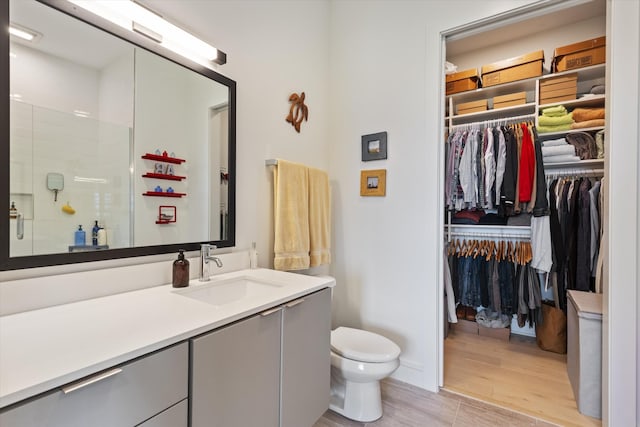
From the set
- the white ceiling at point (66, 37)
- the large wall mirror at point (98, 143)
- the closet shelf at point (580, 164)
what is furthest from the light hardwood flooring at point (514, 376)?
the white ceiling at point (66, 37)

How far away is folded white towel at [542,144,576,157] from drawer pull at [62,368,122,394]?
3.12 meters

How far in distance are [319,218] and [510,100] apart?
7.02 feet

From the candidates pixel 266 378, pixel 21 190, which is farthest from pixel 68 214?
pixel 266 378

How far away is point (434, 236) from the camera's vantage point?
6.31 feet

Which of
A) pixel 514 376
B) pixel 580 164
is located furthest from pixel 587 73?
pixel 514 376

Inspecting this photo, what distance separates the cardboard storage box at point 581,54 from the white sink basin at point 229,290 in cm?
293

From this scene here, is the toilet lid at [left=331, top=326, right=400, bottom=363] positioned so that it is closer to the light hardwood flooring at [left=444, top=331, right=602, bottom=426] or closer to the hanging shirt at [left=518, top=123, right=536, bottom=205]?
the light hardwood flooring at [left=444, top=331, right=602, bottom=426]

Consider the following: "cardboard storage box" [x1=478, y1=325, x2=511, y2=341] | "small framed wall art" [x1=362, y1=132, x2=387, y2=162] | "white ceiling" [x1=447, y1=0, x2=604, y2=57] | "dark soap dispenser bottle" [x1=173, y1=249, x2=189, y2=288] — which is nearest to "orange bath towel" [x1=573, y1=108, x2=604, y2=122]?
"white ceiling" [x1=447, y1=0, x2=604, y2=57]

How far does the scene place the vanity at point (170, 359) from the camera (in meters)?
0.61

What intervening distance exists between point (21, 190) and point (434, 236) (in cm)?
199

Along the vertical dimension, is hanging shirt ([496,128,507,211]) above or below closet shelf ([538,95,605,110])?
below

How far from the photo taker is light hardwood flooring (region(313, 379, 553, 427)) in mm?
1610

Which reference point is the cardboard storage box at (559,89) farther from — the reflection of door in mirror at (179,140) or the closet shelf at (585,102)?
the reflection of door in mirror at (179,140)

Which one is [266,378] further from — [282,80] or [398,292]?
[282,80]
